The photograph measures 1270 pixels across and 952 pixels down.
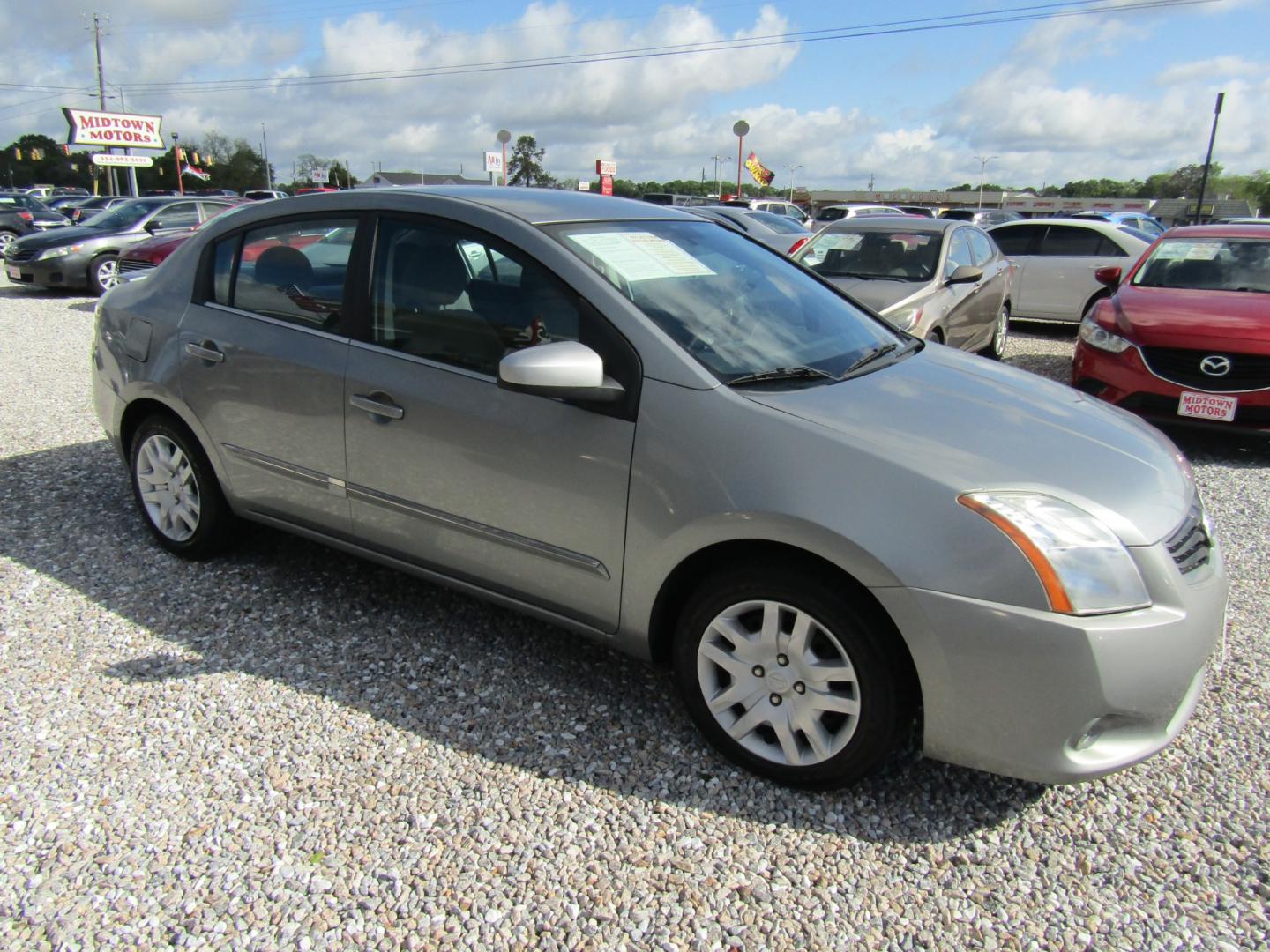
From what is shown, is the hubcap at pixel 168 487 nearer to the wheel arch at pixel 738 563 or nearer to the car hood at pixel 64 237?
the wheel arch at pixel 738 563

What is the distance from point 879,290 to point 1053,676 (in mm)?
5614

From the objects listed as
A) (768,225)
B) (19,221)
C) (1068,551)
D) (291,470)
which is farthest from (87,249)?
(1068,551)

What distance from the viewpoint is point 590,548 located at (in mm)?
2736

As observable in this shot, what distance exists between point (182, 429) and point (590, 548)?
2192 millimetres

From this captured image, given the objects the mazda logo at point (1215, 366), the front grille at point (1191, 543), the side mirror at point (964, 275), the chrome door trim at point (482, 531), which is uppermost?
the side mirror at point (964, 275)

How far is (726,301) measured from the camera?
3037 mm

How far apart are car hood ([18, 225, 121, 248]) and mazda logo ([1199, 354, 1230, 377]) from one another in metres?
14.8

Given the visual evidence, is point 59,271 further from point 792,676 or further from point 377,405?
point 792,676

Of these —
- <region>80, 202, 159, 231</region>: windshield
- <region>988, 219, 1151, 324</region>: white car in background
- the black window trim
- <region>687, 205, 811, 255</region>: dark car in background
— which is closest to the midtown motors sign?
<region>80, 202, 159, 231</region>: windshield

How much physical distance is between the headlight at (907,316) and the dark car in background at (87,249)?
440 inches

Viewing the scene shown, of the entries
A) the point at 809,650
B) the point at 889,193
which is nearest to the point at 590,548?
the point at 809,650

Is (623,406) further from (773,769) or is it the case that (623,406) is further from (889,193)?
(889,193)

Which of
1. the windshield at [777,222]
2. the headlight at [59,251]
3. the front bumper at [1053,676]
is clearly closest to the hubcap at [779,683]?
the front bumper at [1053,676]

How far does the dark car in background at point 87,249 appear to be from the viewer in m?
13.5
